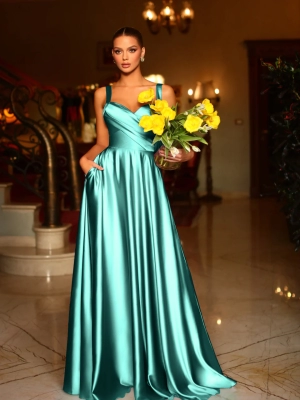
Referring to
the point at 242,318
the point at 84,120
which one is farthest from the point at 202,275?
the point at 84,120

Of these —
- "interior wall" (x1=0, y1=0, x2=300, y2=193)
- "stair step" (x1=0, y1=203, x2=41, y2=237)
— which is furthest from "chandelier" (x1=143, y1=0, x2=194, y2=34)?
"stair step" (x1=0, y1=203, x2=41, y2=237)

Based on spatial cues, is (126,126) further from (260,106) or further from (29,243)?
(260,106)

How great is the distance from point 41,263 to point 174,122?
289cm

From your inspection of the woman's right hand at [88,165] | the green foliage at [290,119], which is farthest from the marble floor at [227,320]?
the woman's right hand at [88,165]

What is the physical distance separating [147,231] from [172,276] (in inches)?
8.3

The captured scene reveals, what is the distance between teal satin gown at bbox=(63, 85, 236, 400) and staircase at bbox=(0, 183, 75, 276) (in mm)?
2429

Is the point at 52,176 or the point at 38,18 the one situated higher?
the point at 38,18

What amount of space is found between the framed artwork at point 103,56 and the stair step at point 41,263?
6.37m

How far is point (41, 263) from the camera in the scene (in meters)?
4.96

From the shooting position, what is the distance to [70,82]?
1086 cm

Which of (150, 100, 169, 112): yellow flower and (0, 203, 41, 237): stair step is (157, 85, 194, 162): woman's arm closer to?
(150, 100, 169, 112): yellow flower

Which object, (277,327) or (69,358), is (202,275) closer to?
(277,327)

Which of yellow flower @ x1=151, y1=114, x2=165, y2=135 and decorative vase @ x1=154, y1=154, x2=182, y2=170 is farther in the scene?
decorative vase @ x1=154, y1=154, x2=182, y2=170

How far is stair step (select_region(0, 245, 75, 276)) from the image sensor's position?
4949 mm
